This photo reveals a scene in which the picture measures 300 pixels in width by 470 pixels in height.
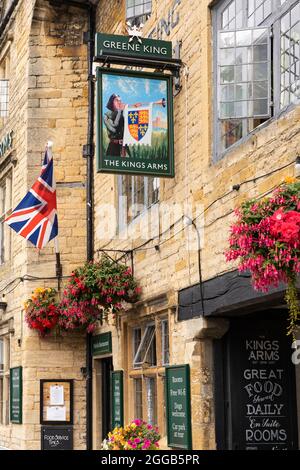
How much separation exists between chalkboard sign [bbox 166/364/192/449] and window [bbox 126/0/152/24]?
489 cm

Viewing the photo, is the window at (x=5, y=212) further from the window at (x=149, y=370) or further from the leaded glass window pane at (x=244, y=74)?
the leaded glass window pane at (x=244, y=74)

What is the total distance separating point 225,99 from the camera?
9.24m

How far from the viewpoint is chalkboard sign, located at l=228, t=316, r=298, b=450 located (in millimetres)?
9688

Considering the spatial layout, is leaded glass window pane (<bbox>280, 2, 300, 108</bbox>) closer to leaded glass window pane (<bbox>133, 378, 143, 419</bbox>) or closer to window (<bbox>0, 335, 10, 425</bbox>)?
leaded glass window pane (<bbox>133, 378, 143, 419</bbox>)

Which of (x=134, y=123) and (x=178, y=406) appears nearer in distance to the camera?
(x=178, y=406)

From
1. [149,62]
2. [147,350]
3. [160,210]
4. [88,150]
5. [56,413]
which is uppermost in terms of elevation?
[88,150]

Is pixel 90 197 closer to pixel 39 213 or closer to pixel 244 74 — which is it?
pixel 39 213

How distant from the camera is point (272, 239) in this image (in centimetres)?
671

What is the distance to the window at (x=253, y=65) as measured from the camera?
27.5 ft

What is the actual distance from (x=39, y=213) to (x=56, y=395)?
306 cm

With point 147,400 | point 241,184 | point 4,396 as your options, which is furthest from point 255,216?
point 4,396

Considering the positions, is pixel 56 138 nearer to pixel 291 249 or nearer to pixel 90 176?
pixel 90 176

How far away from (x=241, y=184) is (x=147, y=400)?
404 cm

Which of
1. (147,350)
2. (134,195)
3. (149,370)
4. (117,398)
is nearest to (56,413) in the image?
(117,398)
